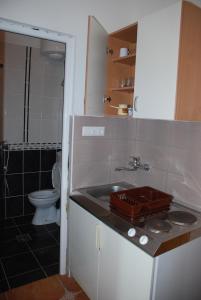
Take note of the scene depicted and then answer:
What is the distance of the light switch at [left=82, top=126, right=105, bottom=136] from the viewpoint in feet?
6.24

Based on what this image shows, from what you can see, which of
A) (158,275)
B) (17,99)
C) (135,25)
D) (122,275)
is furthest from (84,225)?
(17,99)

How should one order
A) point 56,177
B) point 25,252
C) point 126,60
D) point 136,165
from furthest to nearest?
point 56,177, point 25,252, point 136,165, point 126,60

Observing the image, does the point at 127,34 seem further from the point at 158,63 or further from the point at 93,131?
the point at 93,131

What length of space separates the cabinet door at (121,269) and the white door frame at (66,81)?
0.53m

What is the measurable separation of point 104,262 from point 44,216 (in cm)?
165

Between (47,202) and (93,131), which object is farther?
(47,202)

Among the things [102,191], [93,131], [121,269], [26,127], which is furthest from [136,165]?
[26,127]

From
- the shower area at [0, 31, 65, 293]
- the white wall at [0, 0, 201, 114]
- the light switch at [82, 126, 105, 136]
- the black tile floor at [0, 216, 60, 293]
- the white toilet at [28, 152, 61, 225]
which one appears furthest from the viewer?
the white toilet at [28, 152, 61, 225]

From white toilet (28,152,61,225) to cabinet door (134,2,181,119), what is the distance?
172cm

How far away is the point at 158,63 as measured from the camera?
4.65 feet

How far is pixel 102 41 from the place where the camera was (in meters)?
1.73

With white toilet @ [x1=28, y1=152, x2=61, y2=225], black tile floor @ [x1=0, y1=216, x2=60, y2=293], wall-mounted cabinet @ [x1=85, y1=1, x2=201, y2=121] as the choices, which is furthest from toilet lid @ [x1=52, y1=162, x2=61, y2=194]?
wall-mounted cabinet @ [x1=85, y1=1, x2=201, y2=121]

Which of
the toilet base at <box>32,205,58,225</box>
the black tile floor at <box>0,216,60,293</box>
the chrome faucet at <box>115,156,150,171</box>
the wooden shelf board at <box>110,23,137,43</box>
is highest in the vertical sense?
the wooden shelf board at <box>110,23,137,43</box>

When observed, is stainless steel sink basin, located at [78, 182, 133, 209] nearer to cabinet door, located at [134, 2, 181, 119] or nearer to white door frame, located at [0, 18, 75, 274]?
white door frame, located at [0, 18, 75, 274]
